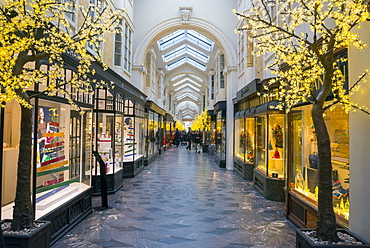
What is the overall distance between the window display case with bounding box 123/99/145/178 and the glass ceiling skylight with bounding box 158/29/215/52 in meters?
7.63

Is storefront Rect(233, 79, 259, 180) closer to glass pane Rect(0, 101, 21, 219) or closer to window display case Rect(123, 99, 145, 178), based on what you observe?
window display case Rect(123, 99, 145, 178)

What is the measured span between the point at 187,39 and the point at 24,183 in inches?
633

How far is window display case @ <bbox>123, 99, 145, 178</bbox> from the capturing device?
8.95 m

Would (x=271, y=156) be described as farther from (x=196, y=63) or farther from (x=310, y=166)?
(x=196, y=63)

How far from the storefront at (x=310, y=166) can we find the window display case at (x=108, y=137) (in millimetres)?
4390

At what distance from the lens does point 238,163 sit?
10.1 m

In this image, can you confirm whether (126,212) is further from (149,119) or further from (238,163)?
(149,119)

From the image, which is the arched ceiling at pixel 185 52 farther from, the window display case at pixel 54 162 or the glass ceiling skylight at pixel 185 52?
the window display case at pixel 54 162

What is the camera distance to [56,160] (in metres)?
4.30

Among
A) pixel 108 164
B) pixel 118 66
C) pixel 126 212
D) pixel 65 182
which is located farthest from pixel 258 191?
pixel 118 66

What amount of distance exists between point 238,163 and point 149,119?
5638 millimetres

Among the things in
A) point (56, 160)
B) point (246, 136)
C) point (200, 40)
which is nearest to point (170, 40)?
point (200, 40)

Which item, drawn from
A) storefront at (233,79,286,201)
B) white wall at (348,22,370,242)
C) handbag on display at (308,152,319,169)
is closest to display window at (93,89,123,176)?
storefront at (233,79,286,201)

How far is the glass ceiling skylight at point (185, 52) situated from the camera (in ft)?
64.0
